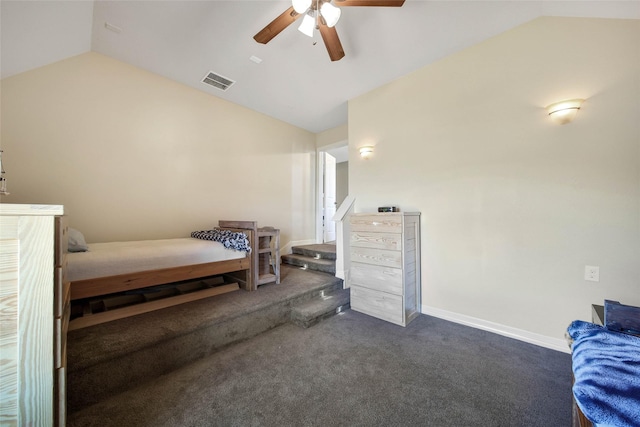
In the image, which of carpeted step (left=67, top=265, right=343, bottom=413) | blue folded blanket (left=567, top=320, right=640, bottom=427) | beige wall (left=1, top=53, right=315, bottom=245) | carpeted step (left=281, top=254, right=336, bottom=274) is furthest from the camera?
carpeted step (left=281, top=254, right=336, bottom=274)

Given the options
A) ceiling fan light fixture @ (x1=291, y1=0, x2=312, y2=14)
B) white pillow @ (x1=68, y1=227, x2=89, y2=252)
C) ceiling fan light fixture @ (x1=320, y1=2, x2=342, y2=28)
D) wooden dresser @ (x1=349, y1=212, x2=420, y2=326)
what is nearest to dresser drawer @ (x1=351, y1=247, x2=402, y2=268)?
wooden dresser @ (x1=349, y1=212, x2=420, y2=326)

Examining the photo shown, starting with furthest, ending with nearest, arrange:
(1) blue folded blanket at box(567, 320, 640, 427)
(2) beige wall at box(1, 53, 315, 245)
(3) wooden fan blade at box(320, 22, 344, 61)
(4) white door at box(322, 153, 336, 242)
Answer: (4) white door at box(322, 153, 336, 242)
(2) beige wall at box(1, 53, 315, 245)
(3) wooden fan blade at box(320, 22, 344, 61)
(1) blue folded blanket at box(567, 320, 640, 427)

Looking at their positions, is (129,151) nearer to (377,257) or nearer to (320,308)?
(320,308)

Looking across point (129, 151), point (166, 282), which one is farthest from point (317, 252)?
point (129, 151)

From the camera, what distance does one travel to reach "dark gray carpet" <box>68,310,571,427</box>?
1.23 meters

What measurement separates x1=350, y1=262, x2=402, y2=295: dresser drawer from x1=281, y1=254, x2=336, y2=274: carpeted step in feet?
1.77

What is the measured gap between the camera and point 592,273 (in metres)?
1.73

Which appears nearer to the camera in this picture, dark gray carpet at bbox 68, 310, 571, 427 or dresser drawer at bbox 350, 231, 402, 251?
dark gray carpet at bbox 68, 310, 571, 427

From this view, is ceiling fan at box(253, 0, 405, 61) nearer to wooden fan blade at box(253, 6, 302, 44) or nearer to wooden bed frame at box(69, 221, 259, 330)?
wooden fan blade at box(253, 6, 302, 44)

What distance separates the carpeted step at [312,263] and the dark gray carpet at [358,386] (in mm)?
1124

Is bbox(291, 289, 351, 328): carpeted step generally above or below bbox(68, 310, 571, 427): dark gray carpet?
above

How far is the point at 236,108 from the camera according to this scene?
3.54m

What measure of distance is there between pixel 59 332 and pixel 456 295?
280 centimetres

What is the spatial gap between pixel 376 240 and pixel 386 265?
27 centimetres
